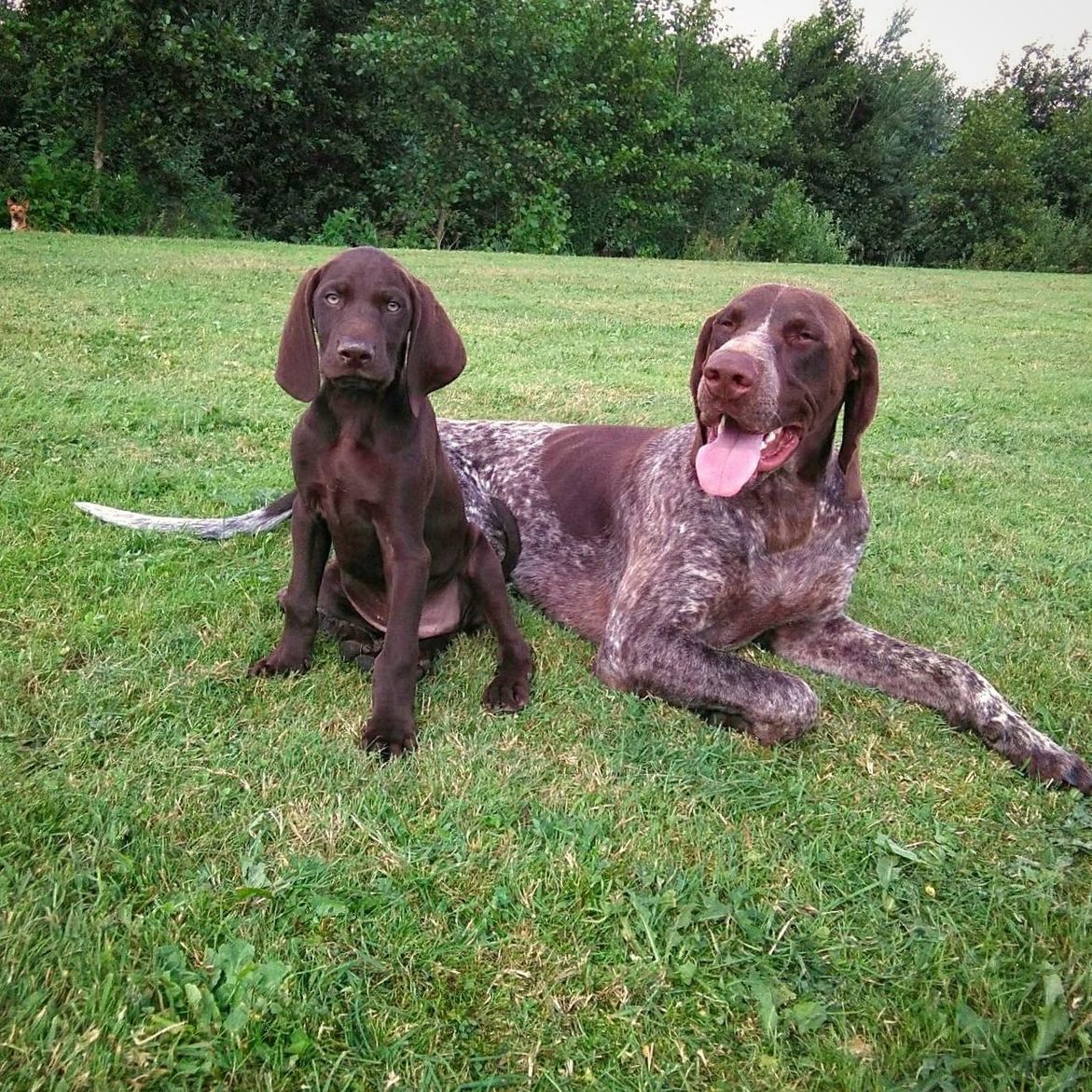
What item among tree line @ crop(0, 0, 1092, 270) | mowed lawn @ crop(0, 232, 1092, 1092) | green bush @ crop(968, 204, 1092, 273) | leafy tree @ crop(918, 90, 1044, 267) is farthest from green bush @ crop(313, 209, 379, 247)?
leafy tree @ crop(918, 90, 1044, 267)

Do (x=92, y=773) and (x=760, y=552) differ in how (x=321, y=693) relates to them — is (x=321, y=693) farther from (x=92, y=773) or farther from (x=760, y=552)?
(x=760, y=552)

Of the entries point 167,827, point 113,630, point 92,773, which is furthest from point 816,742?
point 113,630

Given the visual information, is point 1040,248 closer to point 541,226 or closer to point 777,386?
point 541,226

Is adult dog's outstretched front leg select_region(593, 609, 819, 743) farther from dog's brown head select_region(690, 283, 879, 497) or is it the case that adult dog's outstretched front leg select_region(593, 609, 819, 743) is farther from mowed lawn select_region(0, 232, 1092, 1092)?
dog's brown head select_region(690, 283, 879, 497)

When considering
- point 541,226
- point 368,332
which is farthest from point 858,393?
point 541,226

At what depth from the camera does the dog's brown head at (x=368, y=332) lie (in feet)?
9.29

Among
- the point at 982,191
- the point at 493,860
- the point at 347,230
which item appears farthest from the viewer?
the point at 982,191

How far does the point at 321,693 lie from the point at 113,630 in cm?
80

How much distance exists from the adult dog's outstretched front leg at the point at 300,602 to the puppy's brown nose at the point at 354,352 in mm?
547

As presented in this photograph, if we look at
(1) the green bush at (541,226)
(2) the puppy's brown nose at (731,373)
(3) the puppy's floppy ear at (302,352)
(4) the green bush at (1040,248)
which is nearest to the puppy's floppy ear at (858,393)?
(2) the puppy's brown nose at (731,373)

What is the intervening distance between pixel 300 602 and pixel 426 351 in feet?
2.91

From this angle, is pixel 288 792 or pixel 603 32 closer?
pixel 288 792

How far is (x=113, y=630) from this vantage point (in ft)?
10.6

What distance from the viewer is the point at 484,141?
24.5 metres
